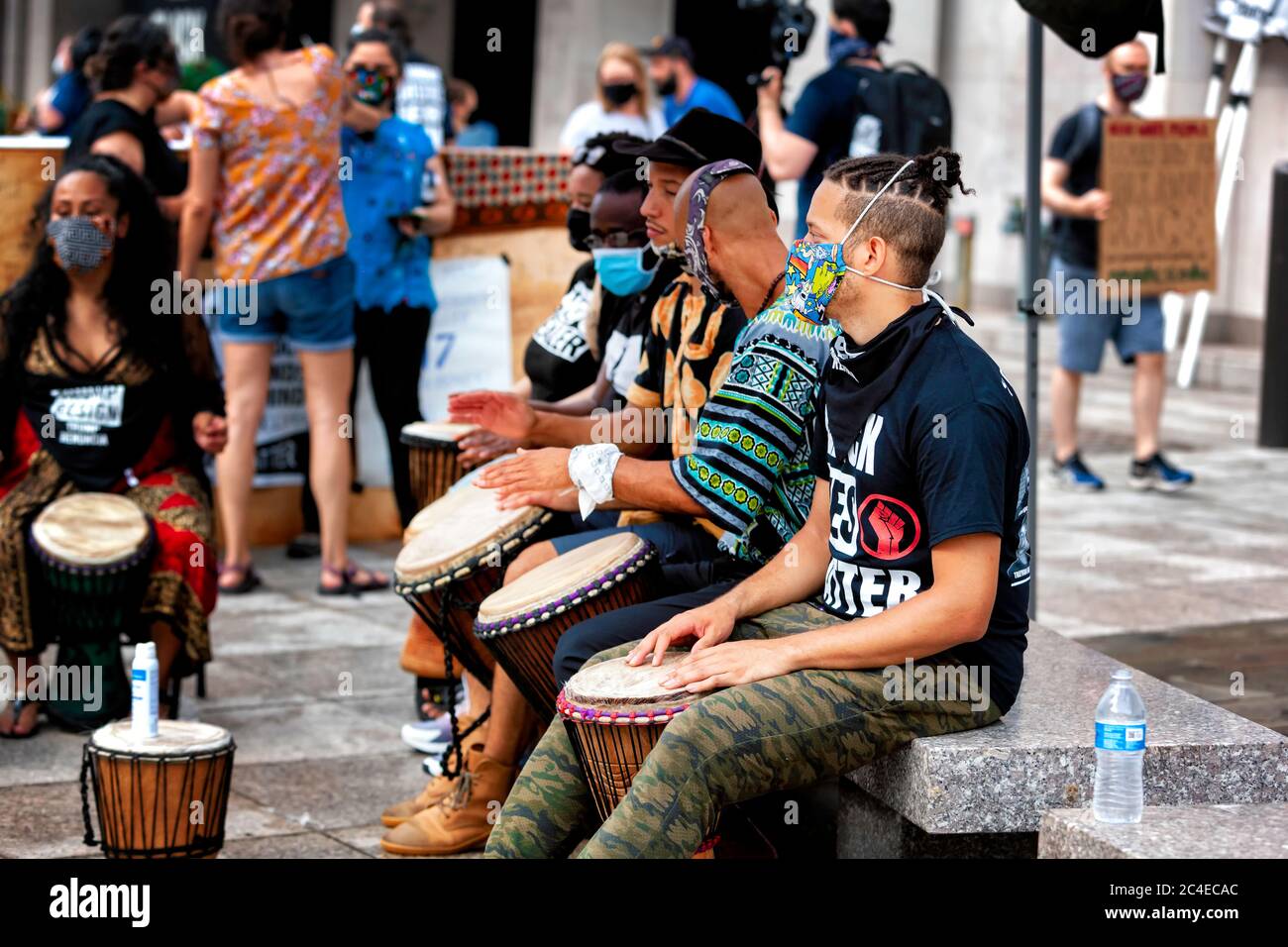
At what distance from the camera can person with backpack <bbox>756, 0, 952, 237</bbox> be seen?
7684mm

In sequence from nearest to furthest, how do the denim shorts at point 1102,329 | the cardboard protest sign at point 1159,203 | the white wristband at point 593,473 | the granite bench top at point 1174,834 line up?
the granite bench top at point 1174,834 → the white wristband at point 593,473 → the denim shorts at point 1102,329 → the cardboard protest sign at point 1159,203

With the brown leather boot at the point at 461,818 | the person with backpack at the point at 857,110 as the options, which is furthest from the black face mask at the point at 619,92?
the brown leather boot at the point at 461,818

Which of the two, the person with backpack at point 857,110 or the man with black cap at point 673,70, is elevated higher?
the man with black cap at point 673,70

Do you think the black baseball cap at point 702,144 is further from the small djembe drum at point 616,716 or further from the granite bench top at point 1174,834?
the granite bench top at point 1174,834

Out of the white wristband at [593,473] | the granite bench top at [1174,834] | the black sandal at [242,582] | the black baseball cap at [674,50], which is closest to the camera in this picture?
the granite bench top at [1174,834]

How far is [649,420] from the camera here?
4750 millimetres

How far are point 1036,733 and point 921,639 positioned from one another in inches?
13.9

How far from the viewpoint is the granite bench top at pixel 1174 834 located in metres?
3.17

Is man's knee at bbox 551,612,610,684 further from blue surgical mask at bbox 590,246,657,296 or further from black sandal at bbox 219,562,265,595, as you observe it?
black sandal at bbox 219,562,265,595

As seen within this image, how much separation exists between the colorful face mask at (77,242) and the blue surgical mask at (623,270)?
1.54m

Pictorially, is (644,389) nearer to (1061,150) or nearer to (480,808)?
(480,808)

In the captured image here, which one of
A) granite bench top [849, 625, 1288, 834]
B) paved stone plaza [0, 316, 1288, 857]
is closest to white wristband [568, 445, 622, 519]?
granite bench top [849, 625, 1288, 834]

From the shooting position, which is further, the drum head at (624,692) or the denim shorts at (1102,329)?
the denim shorts at (1102,329)
